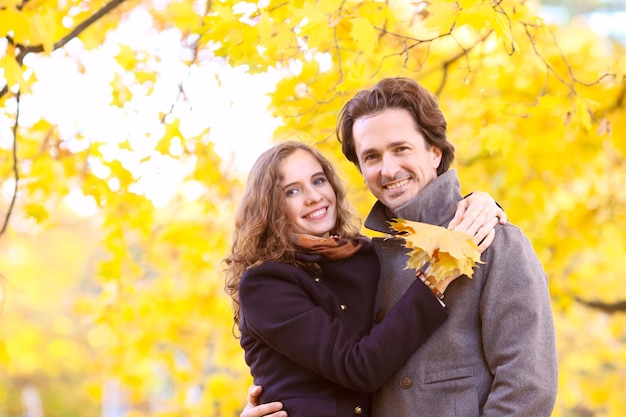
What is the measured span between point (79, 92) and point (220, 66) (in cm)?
107

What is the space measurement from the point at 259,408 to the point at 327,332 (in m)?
0.39

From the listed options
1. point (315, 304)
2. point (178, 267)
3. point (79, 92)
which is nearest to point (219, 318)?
point (178, 267)

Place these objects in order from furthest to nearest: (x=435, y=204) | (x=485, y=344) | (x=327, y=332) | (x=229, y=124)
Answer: (x=229, y=124) < (x=435, y=204) < (x=327, y=332) < (x=485, y=344)

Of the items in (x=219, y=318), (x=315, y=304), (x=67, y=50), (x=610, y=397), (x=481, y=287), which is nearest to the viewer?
(x=481, y=287)

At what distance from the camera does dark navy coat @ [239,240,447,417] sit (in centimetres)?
224

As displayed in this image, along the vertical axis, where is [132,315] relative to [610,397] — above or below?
above

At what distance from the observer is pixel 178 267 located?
670 centimetres

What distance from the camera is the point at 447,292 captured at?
7.61 feet

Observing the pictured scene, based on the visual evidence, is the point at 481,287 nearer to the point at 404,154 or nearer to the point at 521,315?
the point at 521,315

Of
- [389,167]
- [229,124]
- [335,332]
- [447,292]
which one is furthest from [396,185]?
[229,124]

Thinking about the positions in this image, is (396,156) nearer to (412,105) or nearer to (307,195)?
(412,105)

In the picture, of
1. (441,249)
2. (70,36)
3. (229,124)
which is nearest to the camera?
(441,249)

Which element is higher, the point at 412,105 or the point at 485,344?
the point at 412,105

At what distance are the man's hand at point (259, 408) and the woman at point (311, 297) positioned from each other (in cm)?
2
